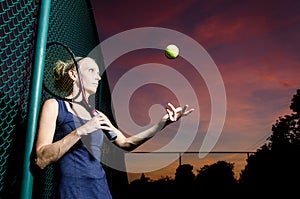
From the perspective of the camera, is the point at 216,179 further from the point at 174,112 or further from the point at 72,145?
the point at 72,145

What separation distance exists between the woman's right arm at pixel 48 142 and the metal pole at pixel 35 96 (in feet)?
0.19

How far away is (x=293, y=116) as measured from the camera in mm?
26984

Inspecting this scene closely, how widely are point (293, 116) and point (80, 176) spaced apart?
27873 millimetres

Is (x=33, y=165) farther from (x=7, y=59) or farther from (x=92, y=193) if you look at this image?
(x=7, y=59)

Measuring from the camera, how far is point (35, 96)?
201 cm

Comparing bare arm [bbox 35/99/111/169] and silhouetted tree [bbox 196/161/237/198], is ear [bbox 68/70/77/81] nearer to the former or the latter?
bare arm [bbox 35/99/111/169]

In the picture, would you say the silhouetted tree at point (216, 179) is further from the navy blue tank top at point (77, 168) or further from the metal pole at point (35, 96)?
the metal pole at point (35, 96)

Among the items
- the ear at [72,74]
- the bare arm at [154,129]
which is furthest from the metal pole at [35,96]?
the bare arm at [154,129]

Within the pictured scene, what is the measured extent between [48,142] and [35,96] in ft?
1.08

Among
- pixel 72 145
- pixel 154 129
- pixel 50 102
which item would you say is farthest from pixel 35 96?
pixel 154 129

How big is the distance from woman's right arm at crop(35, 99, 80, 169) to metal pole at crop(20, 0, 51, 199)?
0.19 feet

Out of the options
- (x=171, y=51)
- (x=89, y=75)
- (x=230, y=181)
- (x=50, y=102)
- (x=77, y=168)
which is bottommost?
(x=230, y=181)

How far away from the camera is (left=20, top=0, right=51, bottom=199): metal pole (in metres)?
1.85

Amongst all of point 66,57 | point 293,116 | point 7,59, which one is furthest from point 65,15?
point 293,116
